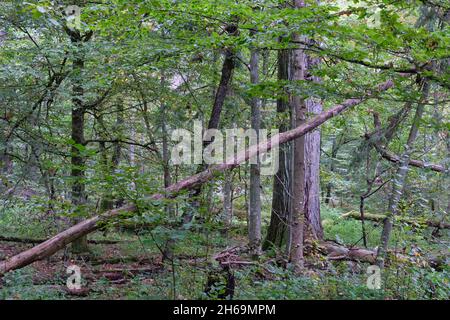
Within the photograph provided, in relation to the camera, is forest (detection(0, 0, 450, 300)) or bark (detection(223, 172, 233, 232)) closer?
forest (detection(0, 0, 450, 300))

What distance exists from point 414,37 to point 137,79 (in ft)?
21.4

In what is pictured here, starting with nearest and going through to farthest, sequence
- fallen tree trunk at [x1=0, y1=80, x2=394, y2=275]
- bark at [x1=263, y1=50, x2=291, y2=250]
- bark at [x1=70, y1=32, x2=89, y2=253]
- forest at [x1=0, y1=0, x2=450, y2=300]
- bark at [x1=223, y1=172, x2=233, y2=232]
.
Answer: forest at [x1=0, y1=0, x2=450, y2=300]
fallen tree trunk at [x1=0, y1=80, x2=394, y2=275]
bark at [x1=223, y1=172, x2=233, y2=232]
bark at [x1=70, y1=32, x2=89, y2=253]
bark at [x1=263, y1=50, x2=291, y2=250]

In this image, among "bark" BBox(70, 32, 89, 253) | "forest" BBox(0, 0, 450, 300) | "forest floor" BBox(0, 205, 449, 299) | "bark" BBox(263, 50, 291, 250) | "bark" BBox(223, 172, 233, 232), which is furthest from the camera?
"bark" BBox(263, 50, 291, 250)

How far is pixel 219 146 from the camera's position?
9.73 metres

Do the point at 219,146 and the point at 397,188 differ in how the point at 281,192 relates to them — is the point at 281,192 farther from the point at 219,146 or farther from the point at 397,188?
the point at 397,188

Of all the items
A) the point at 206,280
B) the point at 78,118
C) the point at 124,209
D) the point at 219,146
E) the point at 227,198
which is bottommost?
the point at 206,280

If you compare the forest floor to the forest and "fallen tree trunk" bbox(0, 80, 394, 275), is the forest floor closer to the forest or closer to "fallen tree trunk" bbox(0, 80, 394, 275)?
the forest

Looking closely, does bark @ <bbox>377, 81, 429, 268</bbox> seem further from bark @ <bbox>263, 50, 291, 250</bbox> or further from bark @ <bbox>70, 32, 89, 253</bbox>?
bark @ <bbox>70, 32, 89, 253</bbox>

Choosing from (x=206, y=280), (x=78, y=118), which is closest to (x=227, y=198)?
(x=78, y=118)

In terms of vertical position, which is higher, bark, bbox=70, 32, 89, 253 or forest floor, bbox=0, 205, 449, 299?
bark, bbox=70, 32, 89, 253

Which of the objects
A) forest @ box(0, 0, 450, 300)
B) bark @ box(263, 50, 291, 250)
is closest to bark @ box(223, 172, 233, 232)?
forest @ box(0, 0, 450, 300)

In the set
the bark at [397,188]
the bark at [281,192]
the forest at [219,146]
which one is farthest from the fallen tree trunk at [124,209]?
the bark at [281,192]

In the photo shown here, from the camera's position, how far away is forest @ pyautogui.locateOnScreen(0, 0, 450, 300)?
4.74m

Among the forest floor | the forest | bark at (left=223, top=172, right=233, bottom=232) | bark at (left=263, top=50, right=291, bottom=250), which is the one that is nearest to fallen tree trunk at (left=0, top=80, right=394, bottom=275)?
the forest
